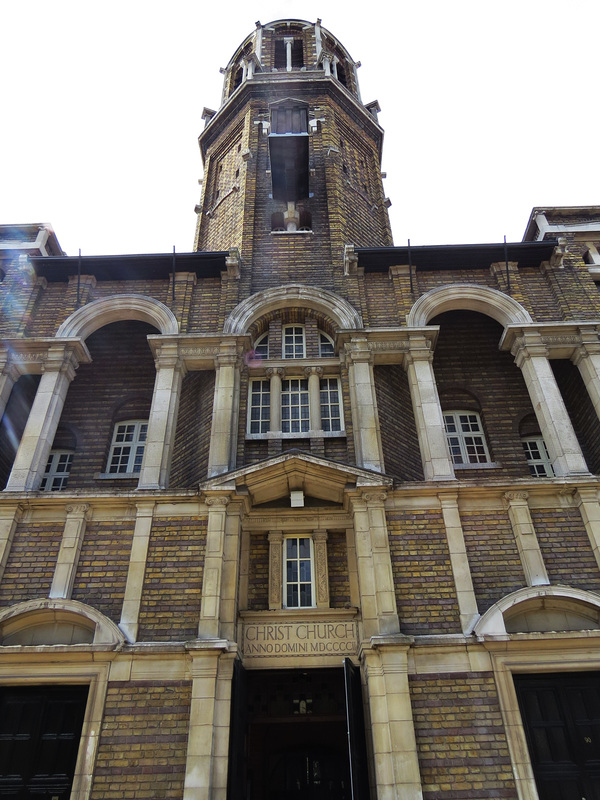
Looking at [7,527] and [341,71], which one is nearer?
[7,527]

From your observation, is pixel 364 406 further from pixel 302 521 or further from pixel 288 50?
pixel 288 50

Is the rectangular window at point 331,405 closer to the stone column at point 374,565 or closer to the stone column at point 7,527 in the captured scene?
the stone column at point 374,565

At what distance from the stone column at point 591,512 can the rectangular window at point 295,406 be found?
584cm

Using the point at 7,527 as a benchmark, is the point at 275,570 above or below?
below

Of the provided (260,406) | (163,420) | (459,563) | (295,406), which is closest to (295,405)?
(295,406)

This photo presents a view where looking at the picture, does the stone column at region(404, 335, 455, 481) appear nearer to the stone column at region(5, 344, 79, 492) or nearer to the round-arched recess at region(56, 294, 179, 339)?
the round-arched recess at region(56, 294, 179, 339)

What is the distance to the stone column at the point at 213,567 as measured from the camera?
1041cm

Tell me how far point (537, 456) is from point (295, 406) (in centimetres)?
673

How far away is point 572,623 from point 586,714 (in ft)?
4.79

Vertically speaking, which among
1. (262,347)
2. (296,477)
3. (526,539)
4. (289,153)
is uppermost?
(289,153)

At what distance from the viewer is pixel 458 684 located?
10039mm

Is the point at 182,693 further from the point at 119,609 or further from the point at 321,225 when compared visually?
the point at 321,225

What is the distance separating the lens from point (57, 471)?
15797 millimetres

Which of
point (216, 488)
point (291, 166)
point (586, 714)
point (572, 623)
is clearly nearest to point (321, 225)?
point (291, 166)
